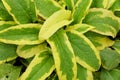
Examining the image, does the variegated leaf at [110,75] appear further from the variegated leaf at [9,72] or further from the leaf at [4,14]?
the leaf at [4,14]

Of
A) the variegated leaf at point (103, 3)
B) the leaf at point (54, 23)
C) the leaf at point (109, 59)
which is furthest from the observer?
the variegated leaf at point (103, 3)

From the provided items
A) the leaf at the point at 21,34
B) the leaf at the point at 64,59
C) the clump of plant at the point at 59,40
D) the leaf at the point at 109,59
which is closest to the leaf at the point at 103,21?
the clump of plant at the point at 59,40

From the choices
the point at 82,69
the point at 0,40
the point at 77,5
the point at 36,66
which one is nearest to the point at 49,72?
the point at 36,66

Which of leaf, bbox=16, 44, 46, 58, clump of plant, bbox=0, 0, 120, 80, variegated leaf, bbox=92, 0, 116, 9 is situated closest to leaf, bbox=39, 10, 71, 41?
clump of plant, bbox=0, 0, 120, 80

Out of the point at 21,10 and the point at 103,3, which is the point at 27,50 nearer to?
the point at 21,10

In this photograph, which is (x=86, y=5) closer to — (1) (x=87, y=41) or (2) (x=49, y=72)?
(1) (x=87, y=41)
